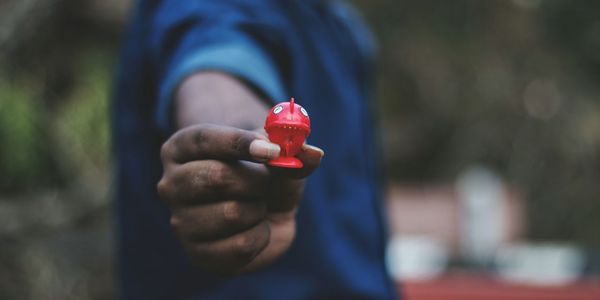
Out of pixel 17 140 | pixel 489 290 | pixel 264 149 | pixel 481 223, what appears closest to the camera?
pixel 264 149

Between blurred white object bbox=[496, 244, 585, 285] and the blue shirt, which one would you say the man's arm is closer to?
the blue shirt

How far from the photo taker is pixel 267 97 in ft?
2.60

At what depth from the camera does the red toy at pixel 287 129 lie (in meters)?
0.55

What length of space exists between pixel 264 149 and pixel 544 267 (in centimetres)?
181

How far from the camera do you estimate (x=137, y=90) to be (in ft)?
3.19

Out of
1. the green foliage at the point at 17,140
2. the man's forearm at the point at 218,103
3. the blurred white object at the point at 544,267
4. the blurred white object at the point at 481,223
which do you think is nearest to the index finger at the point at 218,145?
the man's forearm at the point at 218,103

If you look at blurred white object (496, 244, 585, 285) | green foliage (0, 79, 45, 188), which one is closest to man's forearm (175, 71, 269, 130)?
blurred white object (496, 244, 585, 285)

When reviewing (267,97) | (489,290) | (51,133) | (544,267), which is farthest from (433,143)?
(267,97)

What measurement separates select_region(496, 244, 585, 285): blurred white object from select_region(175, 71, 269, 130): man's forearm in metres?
1.49

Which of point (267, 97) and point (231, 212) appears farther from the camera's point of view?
point (267, 97)

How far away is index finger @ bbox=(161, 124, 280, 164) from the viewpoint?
0.55 meters

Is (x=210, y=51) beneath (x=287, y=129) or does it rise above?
above

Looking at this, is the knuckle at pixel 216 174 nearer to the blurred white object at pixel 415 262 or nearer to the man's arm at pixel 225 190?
the man's arm at pixel 225 190

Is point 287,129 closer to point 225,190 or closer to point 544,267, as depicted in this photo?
point 225,190
